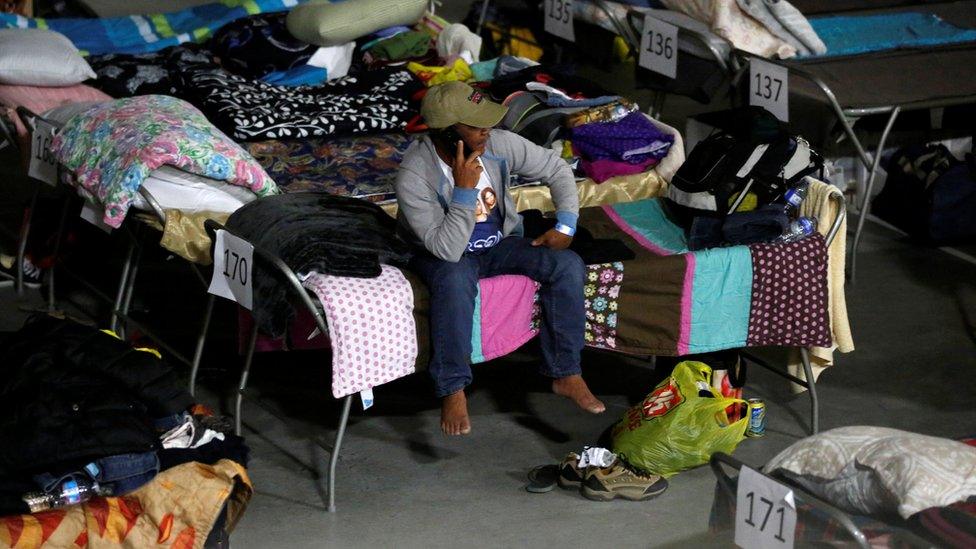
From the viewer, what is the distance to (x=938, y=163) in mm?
5332

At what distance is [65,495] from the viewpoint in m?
2.91

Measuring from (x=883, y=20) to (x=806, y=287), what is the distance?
2.59 meters

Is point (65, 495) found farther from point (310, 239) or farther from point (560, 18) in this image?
point (560, 18)

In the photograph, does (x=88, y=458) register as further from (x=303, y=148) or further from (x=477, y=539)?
(x=303, y=148)

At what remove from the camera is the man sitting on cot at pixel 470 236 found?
3562 millimetres

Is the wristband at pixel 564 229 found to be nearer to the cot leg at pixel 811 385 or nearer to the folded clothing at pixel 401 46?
the cot leg at pixel 811 385

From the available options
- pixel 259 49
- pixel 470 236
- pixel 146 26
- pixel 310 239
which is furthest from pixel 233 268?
pixel 146 26

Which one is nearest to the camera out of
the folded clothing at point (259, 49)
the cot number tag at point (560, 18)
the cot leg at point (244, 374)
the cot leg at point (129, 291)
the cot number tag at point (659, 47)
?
the cot leg at point (244, 374)

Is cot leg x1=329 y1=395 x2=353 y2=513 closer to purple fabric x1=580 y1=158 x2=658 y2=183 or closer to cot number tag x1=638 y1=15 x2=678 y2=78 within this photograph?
purple fabric x1=580 y1=158 x2=658 y2=183

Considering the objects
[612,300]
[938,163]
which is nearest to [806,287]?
[612,300]

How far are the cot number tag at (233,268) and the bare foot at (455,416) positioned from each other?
600 mm

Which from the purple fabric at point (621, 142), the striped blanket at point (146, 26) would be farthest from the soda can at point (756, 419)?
the striped blanket at point (146, 26)

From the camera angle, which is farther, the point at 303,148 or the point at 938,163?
the point at 938,163

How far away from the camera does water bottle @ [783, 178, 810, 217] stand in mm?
3977
